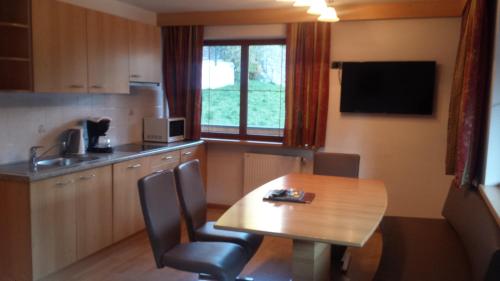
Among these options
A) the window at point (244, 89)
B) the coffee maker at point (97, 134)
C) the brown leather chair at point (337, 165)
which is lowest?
the brown leather chair at point (337, 165)

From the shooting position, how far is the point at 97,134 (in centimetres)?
429

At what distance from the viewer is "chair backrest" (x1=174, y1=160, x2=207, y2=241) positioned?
316cm

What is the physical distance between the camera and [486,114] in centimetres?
293

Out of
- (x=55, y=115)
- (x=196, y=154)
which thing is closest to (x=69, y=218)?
(x=55, y=115)

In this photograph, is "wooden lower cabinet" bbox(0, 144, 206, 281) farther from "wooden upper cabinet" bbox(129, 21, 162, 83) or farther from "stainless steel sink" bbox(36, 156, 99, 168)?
"wooden upper cabinet" bbox(129, 21, 162, 83)

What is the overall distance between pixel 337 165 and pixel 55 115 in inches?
104

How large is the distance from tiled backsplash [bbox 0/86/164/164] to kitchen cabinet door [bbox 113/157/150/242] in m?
0.66

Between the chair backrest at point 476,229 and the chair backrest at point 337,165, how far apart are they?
Answer: 839 millimetres

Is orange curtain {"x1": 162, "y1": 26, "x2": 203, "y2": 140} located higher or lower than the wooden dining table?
higher

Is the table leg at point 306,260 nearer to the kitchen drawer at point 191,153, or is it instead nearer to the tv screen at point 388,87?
the tv screen at point 388,87

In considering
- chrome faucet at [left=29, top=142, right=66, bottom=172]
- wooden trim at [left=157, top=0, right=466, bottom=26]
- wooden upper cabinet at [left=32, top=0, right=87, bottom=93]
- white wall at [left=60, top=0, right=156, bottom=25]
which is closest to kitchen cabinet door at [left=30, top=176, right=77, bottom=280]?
chrome faucet at [left=29, top=142, right=66, bottom=172]

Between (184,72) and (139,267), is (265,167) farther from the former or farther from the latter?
(139,267)

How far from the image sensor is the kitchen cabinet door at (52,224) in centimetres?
314

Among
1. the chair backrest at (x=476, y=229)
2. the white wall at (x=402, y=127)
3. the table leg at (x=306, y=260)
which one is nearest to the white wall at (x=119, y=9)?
the white wall at (x=402, y=127)
